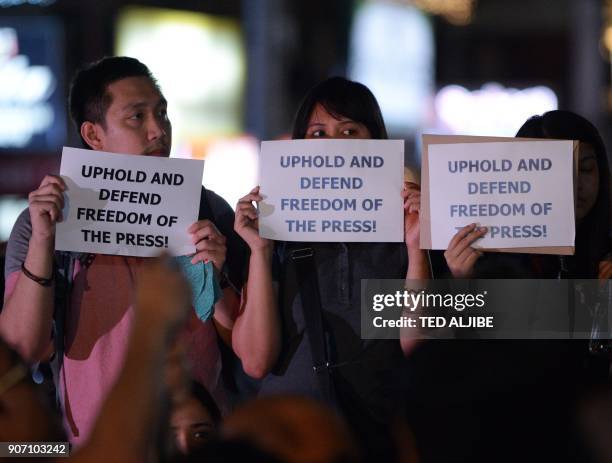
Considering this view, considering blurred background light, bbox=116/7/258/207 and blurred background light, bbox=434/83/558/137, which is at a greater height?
blurred background light, bbox=434/83/558/137

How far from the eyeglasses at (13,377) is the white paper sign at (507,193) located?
1.79 meters

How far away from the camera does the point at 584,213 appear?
4562 millimetres

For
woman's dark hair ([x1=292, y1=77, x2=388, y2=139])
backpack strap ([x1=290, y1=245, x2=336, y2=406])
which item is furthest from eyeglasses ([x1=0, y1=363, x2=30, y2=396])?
woman's dark hair ([x1=292, y1=77, x2=388, y2=139])

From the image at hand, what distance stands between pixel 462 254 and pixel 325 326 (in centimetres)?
54

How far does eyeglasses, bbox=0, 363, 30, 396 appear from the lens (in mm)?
2927

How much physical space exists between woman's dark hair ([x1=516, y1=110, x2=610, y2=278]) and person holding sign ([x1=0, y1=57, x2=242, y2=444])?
119 cm

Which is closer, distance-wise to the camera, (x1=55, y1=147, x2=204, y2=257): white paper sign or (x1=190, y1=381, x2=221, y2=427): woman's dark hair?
(x1=190, y1=381, x2=221, y2=427): woman's dark hair

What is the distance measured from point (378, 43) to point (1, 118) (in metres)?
10.6

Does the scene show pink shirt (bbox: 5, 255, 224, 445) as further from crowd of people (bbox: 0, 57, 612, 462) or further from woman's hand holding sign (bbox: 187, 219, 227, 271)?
woman's hand holding sign (bbox: 187, 219, 227, 271)

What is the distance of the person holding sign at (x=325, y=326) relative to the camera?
419cm

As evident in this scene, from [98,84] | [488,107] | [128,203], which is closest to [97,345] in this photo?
[128,203]

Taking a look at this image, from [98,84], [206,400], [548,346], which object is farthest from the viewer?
[98,84]

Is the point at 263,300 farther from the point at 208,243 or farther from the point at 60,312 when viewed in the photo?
the point at 60,312

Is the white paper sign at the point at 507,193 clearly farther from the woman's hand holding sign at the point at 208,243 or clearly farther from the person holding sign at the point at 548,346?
the woman's hand holding sign at the point at 208,243
